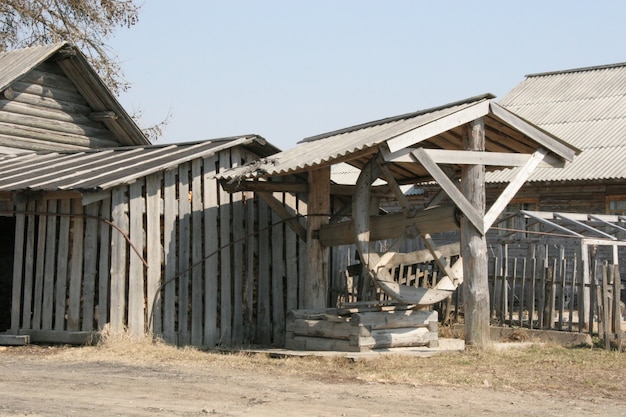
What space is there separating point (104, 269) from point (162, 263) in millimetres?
911

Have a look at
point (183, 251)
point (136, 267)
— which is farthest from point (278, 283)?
point (136, 267)

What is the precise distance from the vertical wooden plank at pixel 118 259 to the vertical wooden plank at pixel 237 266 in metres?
2.02

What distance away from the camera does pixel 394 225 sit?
13516mm

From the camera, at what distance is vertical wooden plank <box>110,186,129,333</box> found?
44.9 ft

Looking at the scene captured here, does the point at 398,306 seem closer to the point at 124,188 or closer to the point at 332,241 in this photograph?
the point at 332,241

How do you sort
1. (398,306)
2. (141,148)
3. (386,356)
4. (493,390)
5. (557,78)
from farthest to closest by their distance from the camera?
(557,78) → (141,148) → (398,306) → (386,356) → (493,390)

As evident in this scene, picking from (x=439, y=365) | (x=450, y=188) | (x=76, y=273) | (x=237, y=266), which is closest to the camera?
(x=439, y=365)

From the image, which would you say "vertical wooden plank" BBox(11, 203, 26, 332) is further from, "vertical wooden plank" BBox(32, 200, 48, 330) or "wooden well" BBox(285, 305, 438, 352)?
"wooden well" BBox(285, 305, 438, 352)

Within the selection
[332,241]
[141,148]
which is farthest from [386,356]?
[141,148]

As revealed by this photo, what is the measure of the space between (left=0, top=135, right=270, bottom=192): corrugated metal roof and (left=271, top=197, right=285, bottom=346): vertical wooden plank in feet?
4.85

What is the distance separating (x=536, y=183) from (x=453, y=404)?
16.8 meters

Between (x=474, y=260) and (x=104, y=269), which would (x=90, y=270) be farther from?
(x=474, y=260)

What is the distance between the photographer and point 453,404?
29.5ft

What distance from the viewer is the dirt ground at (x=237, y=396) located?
8445 mm
